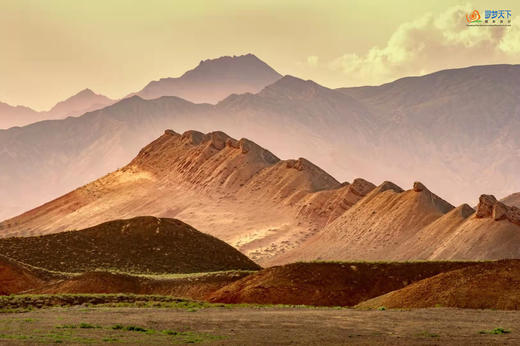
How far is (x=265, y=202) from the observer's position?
166 metres

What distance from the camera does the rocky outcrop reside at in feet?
380

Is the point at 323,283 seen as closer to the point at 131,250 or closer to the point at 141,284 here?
the point at 141,284

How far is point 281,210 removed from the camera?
16050 cm

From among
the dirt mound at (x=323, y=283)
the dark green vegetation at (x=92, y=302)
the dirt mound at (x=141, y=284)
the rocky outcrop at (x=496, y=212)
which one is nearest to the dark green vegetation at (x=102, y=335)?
the dark green vegetation at (x=92, y=302)

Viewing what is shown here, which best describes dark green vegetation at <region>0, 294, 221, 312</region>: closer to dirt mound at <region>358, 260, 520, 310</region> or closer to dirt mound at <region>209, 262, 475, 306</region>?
dirt mound at <region>209, 262, 475, 306</region>

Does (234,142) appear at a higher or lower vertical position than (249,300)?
higher

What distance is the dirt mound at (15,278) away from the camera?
69.0m

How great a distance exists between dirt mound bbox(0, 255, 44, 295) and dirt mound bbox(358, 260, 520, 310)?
2887 centimetres

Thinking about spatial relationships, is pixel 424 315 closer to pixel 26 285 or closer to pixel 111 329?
pixel 111 329

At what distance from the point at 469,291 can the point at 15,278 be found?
36.6m

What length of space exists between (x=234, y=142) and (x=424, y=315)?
5823 inches

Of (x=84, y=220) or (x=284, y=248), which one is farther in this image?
(x=84, y=220)

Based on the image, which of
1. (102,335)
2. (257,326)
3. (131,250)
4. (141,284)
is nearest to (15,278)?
(141,284)

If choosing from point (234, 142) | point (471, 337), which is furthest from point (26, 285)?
point (234, 142)
